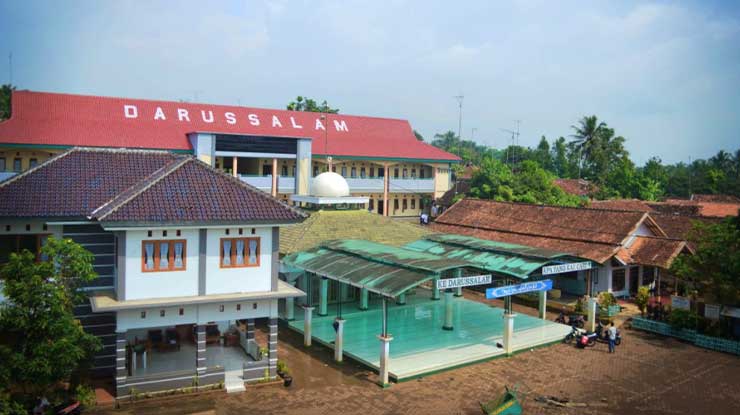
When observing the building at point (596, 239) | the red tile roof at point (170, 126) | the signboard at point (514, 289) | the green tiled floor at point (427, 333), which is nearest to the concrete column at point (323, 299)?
the green tiled floor at point (427, 333)

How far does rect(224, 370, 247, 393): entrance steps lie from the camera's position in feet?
58.0

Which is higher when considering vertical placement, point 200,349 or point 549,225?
point 549,225

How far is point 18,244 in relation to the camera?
58.6ft

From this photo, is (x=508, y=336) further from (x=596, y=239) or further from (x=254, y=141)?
(x=254, y=141)

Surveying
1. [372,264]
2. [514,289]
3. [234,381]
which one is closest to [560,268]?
[514,289]

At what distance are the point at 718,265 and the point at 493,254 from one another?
8.07 meters

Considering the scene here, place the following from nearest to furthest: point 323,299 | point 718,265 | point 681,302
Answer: point 718,265, point 681,302, point 323,299

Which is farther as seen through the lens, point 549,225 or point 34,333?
point 549,225

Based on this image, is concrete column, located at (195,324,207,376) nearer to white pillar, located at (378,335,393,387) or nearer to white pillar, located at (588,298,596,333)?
white pillar, located at (378,335,393,387)

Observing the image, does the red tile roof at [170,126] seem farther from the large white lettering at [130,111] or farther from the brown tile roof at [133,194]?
the brown tile roof at [133,194]

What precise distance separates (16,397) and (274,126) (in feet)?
101

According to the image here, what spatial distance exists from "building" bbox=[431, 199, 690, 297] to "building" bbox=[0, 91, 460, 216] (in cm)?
1086

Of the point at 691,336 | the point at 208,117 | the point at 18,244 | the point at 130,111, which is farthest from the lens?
the point at 208,117

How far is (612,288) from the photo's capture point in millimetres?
30938
